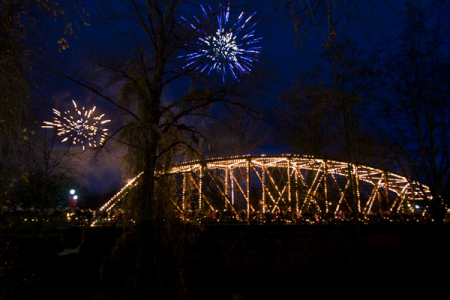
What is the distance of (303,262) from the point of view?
16.2 m

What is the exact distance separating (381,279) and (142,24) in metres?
15.8

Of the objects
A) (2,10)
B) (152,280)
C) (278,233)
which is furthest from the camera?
(278,233)

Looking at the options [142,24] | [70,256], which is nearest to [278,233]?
[142,24]

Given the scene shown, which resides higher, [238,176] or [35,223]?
[238,176]

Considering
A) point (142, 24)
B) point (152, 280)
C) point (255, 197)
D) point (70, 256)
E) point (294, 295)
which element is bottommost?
point (294, 295)

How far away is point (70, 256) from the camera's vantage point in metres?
2.90

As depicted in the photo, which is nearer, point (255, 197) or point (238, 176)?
point (238, 176)

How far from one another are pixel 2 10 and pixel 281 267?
15.9 m

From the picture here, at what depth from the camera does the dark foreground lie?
14102 mm

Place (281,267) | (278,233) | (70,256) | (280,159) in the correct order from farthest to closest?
(280,159), (278,233), (281,267), (70,256)

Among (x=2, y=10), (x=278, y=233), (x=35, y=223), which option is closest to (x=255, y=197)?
(x=278, y=233)

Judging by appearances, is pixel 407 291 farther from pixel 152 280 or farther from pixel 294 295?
pixel 152 280

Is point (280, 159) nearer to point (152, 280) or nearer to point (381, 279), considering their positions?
point (381, 279)

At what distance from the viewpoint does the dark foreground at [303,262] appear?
1410 centimetres
